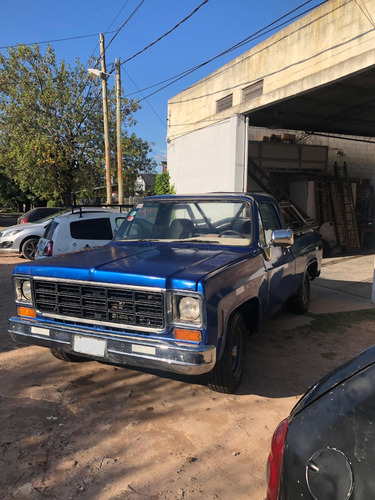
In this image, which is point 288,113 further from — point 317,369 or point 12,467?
point 12,467

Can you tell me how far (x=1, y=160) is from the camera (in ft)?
60.7

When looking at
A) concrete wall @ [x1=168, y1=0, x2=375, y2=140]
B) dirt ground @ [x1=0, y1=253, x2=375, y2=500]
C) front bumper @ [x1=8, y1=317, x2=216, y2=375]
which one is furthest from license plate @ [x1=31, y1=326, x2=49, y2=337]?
concrete wall @ [x1=168, y1=0, x2=375, y2=140]

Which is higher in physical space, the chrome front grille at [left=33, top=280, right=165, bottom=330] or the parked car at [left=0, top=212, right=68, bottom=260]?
the chrome front grille at [left=33, top=280, right=165, bottom=330]

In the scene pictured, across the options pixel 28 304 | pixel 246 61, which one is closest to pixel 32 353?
pixel 28 304

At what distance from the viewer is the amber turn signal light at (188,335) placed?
2.77 meters

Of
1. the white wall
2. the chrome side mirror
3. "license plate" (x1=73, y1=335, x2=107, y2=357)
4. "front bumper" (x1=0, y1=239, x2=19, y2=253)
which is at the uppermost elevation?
the white wall

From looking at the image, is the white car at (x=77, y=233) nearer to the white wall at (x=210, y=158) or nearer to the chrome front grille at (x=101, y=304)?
the chrome front grille at (x=101, y=304)

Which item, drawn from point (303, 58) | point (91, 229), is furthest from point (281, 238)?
point (303, 58)

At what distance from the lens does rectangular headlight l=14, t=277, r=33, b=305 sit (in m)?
3.44

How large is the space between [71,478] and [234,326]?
1681 millimetres

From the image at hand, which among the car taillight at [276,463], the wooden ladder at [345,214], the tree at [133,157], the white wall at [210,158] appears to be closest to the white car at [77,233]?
the white wall at [210,158]

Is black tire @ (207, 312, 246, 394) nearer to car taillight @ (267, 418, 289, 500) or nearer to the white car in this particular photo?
car taillight @ (267, 418, 289, 500)

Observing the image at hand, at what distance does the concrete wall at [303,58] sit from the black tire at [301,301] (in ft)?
16.0

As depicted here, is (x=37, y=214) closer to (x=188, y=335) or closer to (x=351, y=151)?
(x=188, y=335)
